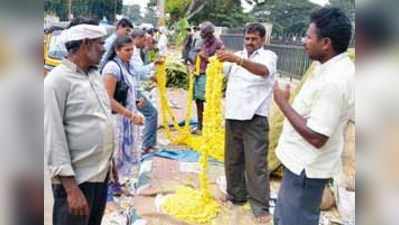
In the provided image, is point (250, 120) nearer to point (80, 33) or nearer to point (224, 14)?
point (224, 14)

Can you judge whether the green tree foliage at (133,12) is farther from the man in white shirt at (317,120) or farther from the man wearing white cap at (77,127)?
the man in white shirt at (317,120)

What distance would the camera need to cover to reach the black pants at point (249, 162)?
2.17m

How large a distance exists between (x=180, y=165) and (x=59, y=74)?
172 cm

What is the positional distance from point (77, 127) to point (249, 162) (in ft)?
4.14

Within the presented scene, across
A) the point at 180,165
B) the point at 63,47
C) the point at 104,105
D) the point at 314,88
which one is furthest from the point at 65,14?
the point at 180,165

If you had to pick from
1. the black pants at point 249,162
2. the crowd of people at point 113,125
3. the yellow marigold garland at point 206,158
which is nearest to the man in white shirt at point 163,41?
the yellow marigold garland at point 206,158

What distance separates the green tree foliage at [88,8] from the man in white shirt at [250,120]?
0.74 meters

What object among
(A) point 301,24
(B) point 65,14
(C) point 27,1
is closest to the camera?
(C) point 27,1

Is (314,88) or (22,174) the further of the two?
(314,88)

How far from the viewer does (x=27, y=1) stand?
1.65ft

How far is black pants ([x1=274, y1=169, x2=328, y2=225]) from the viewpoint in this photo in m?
1.17

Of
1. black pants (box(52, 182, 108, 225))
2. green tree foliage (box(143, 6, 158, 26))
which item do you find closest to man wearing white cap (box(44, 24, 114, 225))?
black pants (box(52, 182, 108, 225))

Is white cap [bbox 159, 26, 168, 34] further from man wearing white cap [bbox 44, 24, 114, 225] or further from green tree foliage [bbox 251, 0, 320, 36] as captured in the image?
man wearing white cap [bbox 44, 24, 114, 225]

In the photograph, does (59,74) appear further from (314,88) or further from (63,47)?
(314,88)
